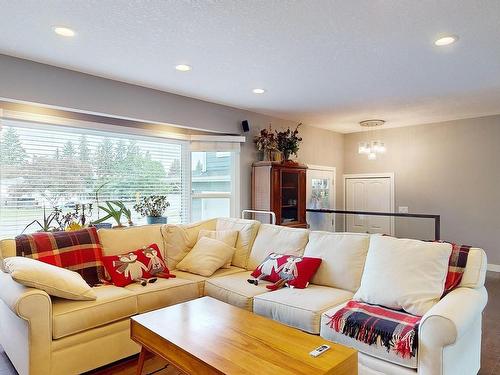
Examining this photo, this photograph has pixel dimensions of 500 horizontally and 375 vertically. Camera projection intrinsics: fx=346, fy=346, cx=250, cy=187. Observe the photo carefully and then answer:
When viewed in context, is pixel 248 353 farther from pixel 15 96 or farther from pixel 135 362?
pixel 15 96

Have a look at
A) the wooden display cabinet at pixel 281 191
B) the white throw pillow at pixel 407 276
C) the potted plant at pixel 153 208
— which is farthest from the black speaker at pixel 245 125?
the white throw pillow at pixel 407 276

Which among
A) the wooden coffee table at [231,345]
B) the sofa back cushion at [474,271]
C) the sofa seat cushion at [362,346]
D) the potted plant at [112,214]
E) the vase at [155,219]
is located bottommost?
the sofa seat cushion at [362,346]

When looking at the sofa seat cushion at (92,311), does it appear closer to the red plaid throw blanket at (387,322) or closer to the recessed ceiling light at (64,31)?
the red plaid throw blanket at (387,322)

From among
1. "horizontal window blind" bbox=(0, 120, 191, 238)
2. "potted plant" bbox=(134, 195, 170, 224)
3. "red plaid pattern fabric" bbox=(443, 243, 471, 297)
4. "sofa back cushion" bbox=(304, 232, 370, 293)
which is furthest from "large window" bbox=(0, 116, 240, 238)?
"red plaid pattern fabric" bbox=(443, 243, 471, 297)

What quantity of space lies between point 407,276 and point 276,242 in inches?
53.0

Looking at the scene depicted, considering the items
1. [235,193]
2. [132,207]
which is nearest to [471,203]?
[235,193]

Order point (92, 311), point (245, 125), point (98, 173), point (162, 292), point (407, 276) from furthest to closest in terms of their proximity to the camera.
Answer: point (245, 125)
point (98, 173)
point (162, 292)
point (92, 311)
point (407, 276)

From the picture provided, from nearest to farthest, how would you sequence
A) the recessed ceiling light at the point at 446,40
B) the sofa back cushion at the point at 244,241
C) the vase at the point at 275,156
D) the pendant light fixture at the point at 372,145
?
the recessed ceiling light at the point at 446,40 → the sofa back cushion at the point at 244,241 → the vase at the point at 275,156 → the pendant light fixture at the point at 372,145

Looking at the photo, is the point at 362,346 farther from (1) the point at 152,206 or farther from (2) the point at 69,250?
(1) the point at 152,206

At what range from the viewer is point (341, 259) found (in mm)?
Answer: 2799

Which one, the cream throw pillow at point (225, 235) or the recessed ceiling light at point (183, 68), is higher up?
the recessed ceiling light at point (183, 68)

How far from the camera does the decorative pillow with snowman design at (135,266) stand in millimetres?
2879

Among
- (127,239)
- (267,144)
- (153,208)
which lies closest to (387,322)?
(127,239)

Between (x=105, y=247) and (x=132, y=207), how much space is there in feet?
4.15
